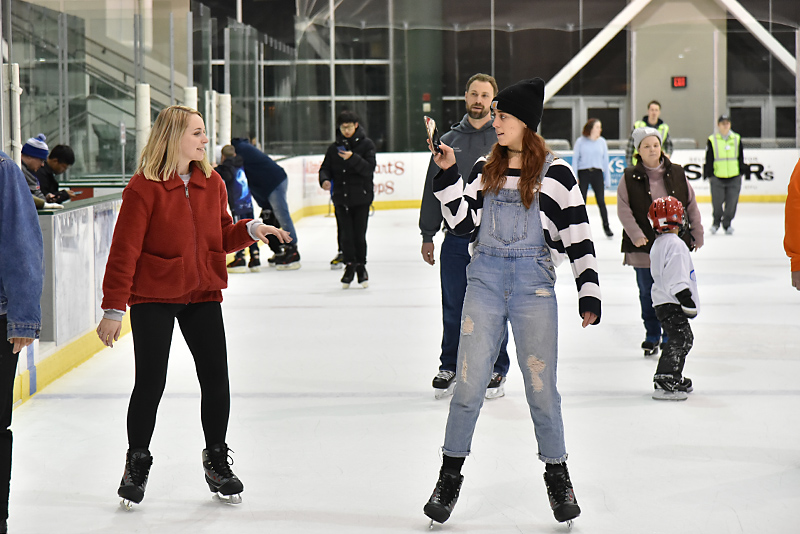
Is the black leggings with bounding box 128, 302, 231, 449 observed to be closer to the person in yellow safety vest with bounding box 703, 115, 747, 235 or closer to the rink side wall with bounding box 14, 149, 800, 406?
the rink side wall with bounding box 14, 149, 800, 406

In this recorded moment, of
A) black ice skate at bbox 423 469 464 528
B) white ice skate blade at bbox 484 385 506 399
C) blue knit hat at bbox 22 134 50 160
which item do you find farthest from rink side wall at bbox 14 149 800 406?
black ice skate at bbox 423 469 464 528

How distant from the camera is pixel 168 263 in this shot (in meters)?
3.10

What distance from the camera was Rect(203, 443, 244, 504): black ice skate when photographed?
3232mm

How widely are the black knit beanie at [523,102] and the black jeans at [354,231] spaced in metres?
5.55

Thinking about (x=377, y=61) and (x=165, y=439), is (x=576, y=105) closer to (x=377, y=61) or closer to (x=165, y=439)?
(x=377, y=61)

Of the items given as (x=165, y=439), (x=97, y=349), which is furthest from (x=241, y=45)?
(x=165, y=439)

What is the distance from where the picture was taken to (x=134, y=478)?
317 cm

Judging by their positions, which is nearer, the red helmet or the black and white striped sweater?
the black and white striped sweater

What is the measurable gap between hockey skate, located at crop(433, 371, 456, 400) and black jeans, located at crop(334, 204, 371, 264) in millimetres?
3850

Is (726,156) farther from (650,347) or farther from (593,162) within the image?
(650,347)

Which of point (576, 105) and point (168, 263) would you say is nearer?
point (168, 263)

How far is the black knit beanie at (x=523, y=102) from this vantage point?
118 inches

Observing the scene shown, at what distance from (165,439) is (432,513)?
1.43m

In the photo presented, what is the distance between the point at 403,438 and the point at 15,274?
1.85m
